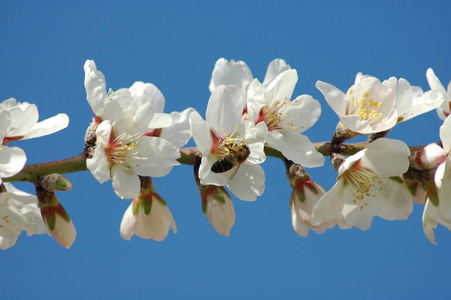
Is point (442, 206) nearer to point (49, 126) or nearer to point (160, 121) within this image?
point (160, 121)

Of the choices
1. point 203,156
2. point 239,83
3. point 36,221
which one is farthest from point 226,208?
point 36,221

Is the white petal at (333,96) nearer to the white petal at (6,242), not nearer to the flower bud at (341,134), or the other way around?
the flower bud at (341,134)

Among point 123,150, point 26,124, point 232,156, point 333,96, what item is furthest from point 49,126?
point 333,96

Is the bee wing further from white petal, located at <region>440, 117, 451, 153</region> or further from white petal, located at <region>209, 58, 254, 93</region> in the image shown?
white petal, located at <region>440, 117, 451, 153</region>

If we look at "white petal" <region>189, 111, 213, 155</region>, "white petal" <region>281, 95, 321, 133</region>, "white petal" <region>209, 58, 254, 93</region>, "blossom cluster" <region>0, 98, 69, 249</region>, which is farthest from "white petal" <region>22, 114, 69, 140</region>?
"white petal" <region>281, 95, 321, 133</region>

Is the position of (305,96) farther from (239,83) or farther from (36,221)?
(36,221)

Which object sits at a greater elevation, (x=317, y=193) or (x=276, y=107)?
(x=276, y=107)

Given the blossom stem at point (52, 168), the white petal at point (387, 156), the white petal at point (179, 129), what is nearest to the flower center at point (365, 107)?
the white petal at point (387, 156)
